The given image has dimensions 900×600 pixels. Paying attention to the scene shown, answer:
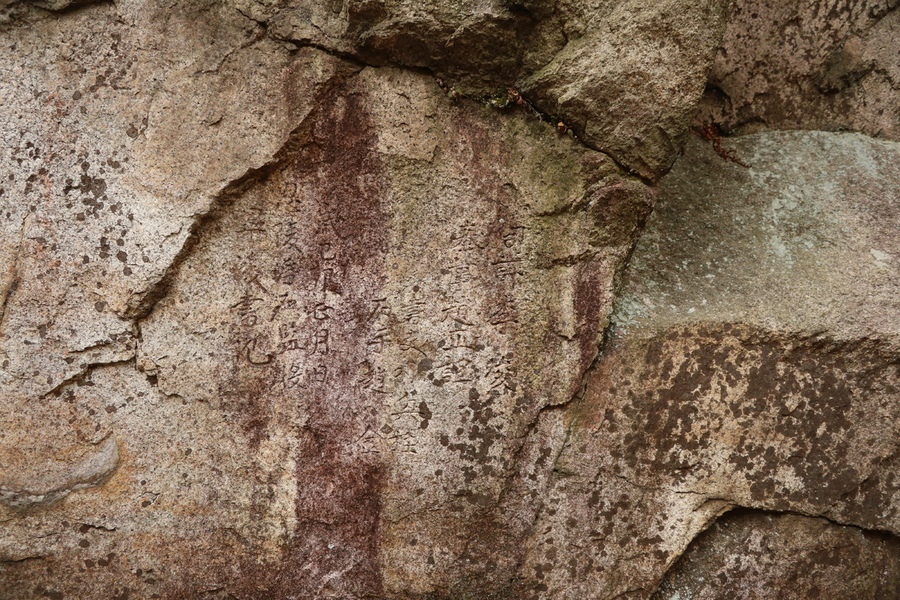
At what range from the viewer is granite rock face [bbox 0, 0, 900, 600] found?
318 cm

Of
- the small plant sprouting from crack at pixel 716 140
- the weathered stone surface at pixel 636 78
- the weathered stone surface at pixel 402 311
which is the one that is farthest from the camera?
the small plant sprouting from crack at pixel 716 140

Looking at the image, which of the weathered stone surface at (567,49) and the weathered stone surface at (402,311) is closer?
the weathered stone surface at (567,49)

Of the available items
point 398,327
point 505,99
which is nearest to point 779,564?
point 398,327

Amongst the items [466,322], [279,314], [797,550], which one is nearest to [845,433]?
[797,550]

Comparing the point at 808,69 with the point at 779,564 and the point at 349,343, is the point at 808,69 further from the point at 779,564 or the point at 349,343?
the point at 349,343

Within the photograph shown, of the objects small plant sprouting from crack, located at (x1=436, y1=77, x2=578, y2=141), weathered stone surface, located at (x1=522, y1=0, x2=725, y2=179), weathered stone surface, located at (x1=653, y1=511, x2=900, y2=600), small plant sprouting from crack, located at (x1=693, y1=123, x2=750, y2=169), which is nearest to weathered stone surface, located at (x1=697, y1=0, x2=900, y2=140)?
small plant sprouting from crack, located at (x1=693, y1=123, x2=750, y2=169)

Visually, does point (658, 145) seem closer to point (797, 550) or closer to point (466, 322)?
point (466, 322)

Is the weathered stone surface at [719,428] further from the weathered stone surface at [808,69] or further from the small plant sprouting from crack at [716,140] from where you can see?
the weathered stone surface at [808,69]

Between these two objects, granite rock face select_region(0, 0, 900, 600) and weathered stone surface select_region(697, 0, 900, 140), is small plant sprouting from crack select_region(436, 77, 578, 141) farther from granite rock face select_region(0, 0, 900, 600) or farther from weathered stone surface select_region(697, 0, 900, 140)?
weathered stone surface select_region(697, 0, 900, 140)

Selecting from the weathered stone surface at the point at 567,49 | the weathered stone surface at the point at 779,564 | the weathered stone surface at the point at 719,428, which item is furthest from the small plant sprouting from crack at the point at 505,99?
the weathered stone surface at the point at 779,564

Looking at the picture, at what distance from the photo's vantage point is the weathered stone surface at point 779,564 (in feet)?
11.1

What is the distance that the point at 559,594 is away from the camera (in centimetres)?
331

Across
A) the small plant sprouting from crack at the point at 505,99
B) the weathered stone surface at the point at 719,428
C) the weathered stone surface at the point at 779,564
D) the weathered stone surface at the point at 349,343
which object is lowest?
the weathered stone surface at the point at 779,564

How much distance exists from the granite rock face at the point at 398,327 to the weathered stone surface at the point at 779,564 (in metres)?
0.01
